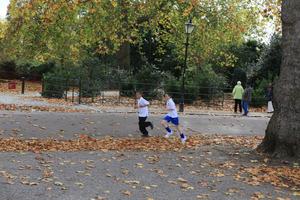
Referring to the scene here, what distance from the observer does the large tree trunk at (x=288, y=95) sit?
12.2 m

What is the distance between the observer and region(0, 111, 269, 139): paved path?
51.3 feet

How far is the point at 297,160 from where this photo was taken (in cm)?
1184

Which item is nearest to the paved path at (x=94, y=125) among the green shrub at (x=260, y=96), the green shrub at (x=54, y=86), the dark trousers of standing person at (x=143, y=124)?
the dark trousers of standing person at (x=143, y=124)

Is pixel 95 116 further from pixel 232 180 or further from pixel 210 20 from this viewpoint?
pixel 210 20

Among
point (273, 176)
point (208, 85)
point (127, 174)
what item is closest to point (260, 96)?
point (208, 85)

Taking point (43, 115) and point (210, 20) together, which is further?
point (210, 20)

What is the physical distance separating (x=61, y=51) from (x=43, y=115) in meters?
20.9

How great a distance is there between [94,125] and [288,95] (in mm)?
7507

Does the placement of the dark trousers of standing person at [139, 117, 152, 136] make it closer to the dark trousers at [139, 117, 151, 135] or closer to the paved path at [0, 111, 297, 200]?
the dark trousers at [139, 117, 151, 135]

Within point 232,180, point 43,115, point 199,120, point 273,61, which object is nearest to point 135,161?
point 232,180

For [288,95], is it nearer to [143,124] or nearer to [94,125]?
[143,124]

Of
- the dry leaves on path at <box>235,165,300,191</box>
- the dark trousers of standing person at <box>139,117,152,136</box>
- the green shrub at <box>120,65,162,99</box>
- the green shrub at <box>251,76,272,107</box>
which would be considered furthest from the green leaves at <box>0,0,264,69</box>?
the dry leaves on path at <box>235,165,300,191</box>

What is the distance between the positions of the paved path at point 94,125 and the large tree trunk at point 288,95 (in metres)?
5.14

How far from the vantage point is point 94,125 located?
1762cm
